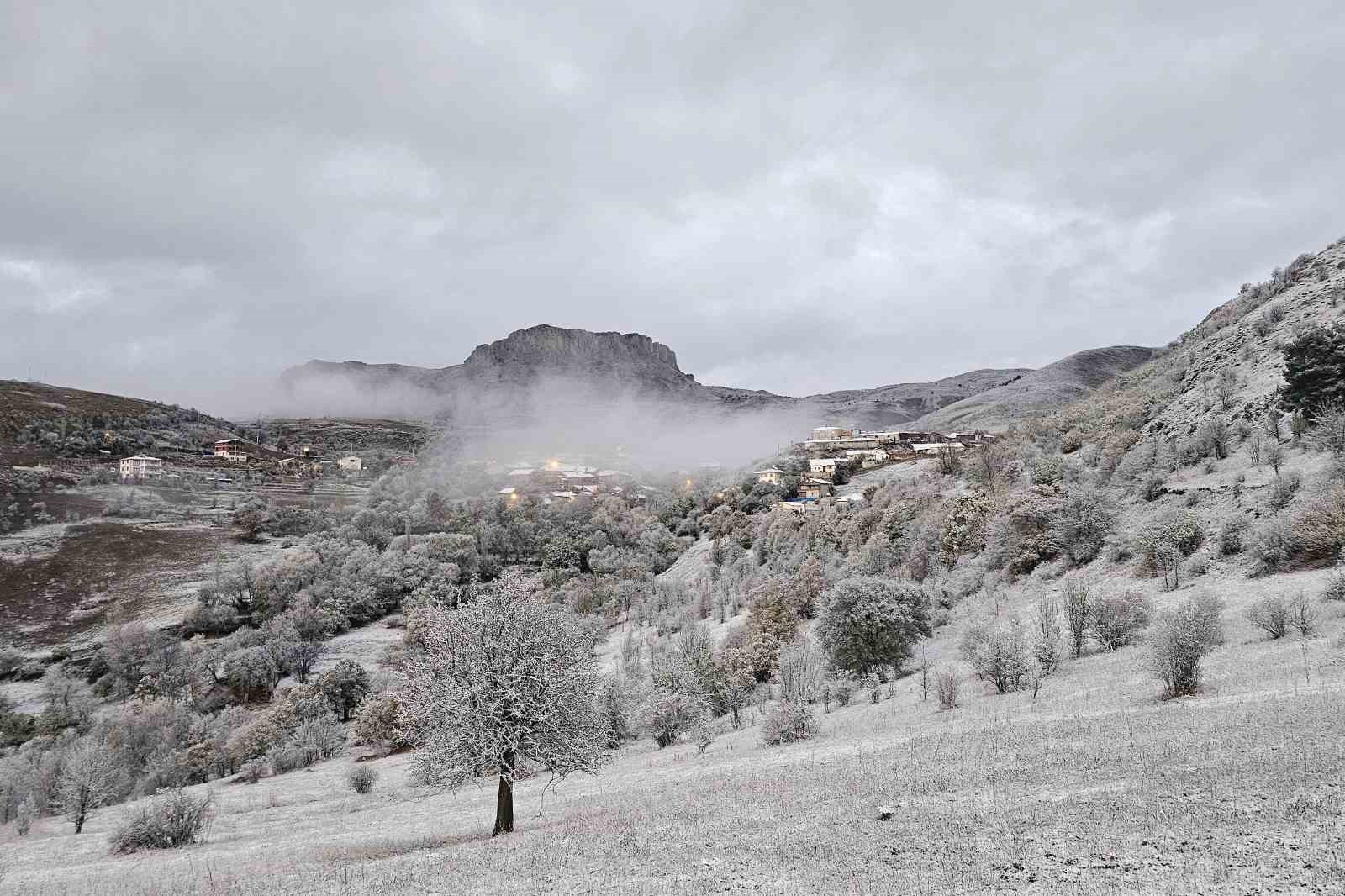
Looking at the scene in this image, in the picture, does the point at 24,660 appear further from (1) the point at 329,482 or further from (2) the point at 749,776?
(2) the point at 749,776

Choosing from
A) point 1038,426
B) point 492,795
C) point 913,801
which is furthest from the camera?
point 1038,426

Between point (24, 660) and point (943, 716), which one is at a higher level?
point (943, 716)

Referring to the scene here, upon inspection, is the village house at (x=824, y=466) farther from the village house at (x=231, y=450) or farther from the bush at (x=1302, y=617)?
the village house at (x=231, y=450)

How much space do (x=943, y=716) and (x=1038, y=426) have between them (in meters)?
68.9

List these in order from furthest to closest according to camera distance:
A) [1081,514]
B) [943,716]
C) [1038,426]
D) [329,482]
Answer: [329,482] < [1038,426] < [1081,514] < [943,716]

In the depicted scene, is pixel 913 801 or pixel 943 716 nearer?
pixel 913 801

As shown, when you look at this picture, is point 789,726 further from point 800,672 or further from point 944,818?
point 800,672

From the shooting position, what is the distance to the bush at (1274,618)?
71.8 ft

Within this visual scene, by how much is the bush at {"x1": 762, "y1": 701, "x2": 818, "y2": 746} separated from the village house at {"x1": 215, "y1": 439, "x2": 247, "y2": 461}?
135 m

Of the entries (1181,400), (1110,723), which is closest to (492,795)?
(1110,723)

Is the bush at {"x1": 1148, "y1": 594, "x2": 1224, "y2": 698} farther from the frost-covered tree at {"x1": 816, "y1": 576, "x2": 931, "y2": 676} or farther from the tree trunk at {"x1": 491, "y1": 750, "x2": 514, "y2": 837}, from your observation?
the tree trunk at {"x1": 491, "y1": 750, "x2": 514, "y2": 837}

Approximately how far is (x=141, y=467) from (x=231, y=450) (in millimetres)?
20614

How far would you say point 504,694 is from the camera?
17453 millimetres

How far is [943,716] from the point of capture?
891 inches
